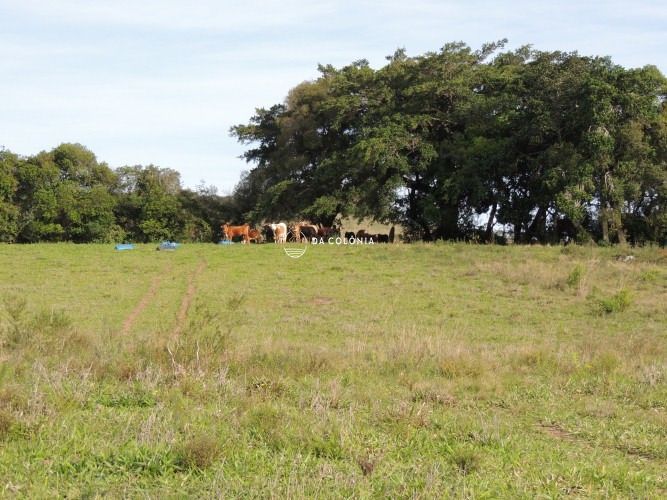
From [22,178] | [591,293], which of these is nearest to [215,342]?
[591,293]

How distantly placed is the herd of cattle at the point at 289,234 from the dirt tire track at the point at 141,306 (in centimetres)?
1161

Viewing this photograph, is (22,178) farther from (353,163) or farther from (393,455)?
(393,455)

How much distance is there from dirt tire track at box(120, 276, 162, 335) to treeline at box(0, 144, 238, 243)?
A: 22.4 metres

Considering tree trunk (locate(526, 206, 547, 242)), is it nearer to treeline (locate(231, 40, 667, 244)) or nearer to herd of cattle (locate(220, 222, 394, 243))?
treeline (locate(231, 40, 667, 244))

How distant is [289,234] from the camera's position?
127 feet

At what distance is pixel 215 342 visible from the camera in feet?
31.5

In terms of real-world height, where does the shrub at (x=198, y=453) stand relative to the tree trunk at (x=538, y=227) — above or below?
below

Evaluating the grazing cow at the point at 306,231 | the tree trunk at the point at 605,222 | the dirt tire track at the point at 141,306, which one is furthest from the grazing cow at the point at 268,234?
the tree trunk at the point at 605,222

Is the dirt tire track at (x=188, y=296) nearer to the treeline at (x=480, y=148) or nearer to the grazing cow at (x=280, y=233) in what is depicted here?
the grazing cow at (x=280, y=233)

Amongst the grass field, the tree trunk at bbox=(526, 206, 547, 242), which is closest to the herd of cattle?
the tree trunk at bbox=(526, 206, 547, 242)

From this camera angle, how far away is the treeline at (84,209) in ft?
151

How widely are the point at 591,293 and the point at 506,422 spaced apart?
16.4 meters

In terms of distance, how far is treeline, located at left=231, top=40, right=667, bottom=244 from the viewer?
31.8 m

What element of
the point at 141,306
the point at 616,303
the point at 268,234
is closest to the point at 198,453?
the point at 141,306
